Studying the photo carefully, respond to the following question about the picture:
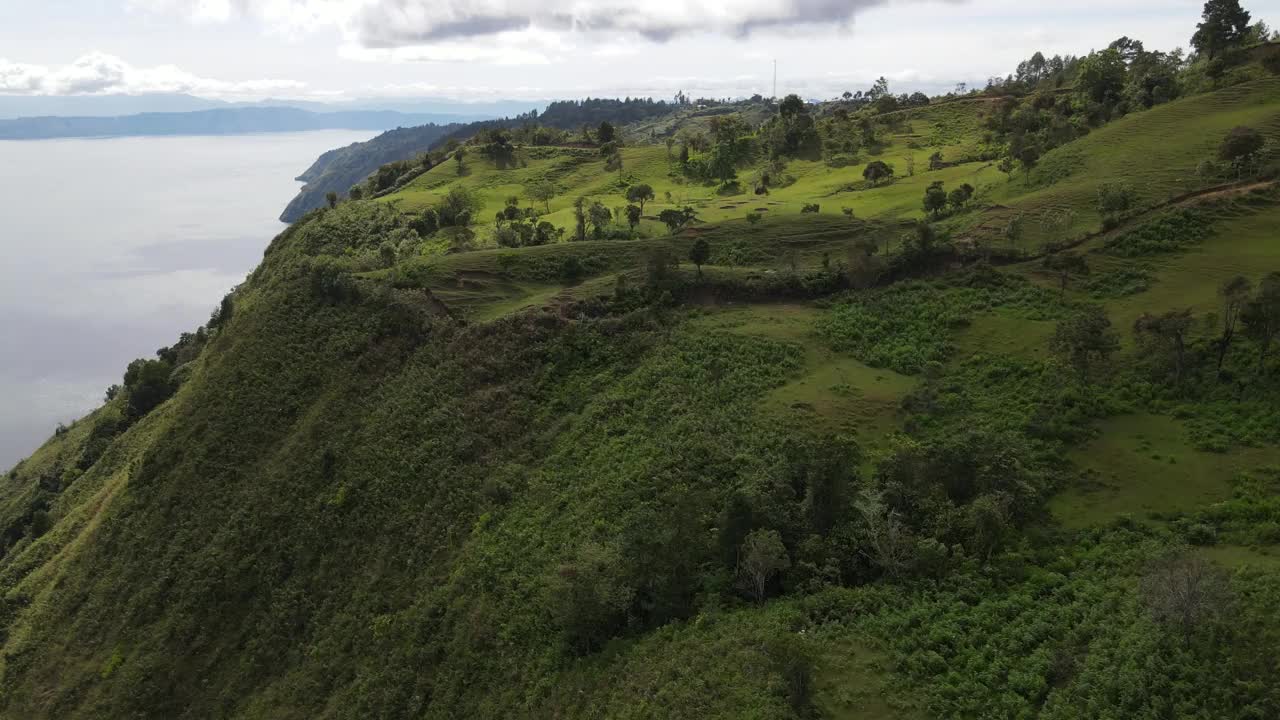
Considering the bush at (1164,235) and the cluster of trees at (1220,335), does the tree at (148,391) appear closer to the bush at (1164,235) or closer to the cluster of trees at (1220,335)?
the cluster of trees at (1220,335)

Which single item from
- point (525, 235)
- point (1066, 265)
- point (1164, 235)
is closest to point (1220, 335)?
point (1066, 265)

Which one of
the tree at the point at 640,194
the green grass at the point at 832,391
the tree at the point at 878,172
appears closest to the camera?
the green grass at the point at 832,391

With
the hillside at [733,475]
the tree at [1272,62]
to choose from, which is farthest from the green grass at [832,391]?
the tree at [1272,62]

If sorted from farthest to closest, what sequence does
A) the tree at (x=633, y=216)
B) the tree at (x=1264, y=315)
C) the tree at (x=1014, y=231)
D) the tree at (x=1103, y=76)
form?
the tree at (x=1103, y=76)
the tree at (x=633, y=216)
the tree at (x=1014, y=231)
the tree at (x=1264, y=315)

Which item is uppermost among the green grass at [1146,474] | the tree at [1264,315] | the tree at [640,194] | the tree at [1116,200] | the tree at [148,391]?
the tree at [640,194]

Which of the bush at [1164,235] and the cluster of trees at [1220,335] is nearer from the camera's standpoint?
the cluster of trees at [1220,335]

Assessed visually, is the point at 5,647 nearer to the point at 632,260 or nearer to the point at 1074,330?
the point at 632,260

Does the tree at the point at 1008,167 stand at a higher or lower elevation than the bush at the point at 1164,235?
higher
